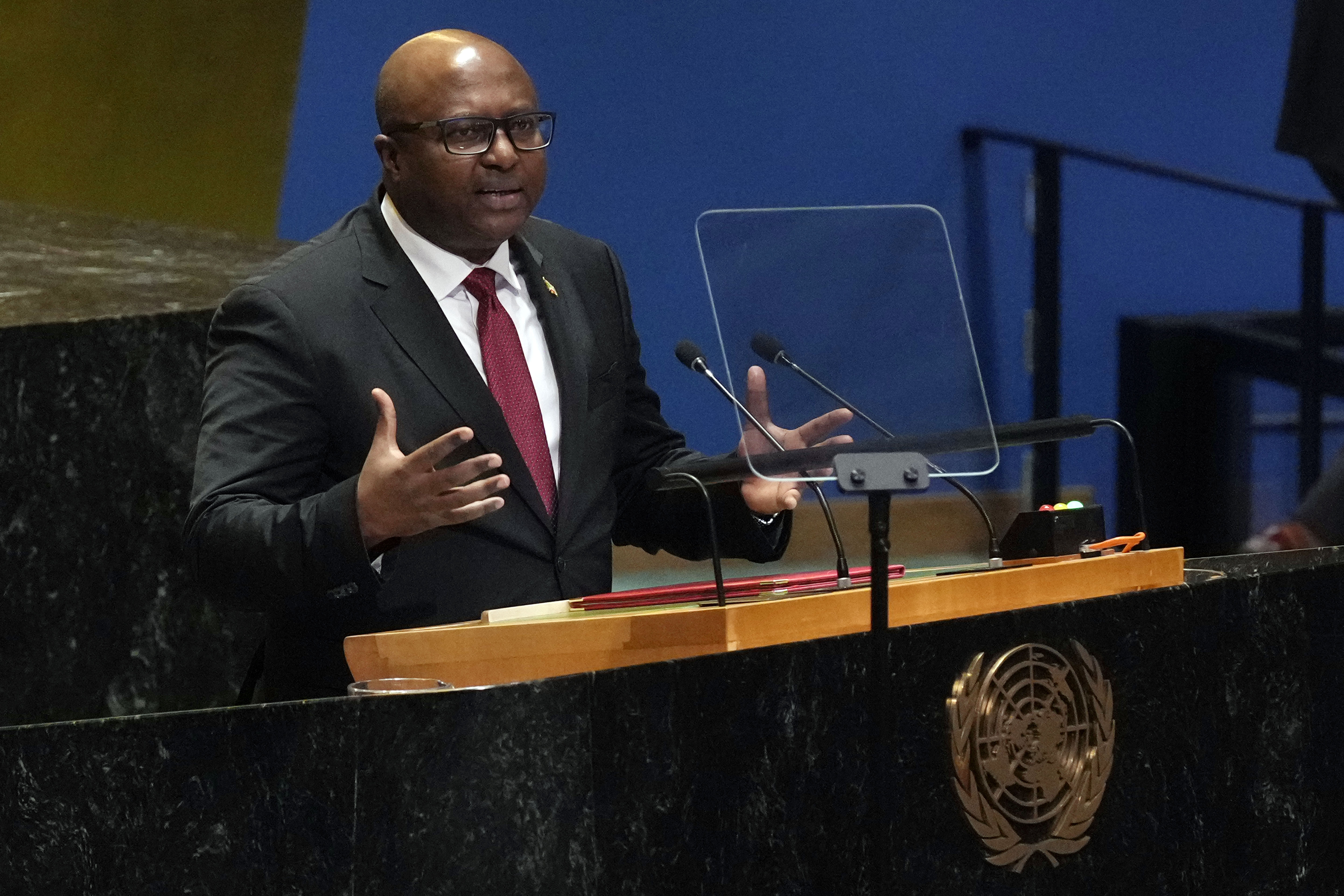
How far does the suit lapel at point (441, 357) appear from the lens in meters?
2.04

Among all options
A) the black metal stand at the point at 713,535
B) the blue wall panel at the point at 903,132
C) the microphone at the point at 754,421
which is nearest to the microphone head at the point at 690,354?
the microphone at the point at 754,421

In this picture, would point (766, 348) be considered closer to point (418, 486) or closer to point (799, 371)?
point (799, 371)

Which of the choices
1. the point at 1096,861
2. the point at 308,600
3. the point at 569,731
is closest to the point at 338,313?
the point at 308,600

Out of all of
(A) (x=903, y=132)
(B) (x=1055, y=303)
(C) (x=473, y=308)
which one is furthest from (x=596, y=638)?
(B) (x=1055, y=303)

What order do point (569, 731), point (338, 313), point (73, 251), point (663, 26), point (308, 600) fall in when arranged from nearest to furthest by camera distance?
point (569, 731) → point (308, 600) → point (338, 313) → point (73, 251) → point (663, 26)

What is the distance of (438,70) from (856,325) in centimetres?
71

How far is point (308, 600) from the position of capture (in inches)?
75.6

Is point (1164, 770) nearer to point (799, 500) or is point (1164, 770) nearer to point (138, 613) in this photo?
point (799, 500)

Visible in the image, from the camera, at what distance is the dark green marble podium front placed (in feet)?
4.49

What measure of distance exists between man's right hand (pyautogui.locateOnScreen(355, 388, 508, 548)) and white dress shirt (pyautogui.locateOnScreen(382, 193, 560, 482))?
417 mm

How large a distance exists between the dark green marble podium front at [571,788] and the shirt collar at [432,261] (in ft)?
2.71

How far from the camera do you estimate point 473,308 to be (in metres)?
2.16

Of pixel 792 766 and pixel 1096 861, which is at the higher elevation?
pixel 792 766

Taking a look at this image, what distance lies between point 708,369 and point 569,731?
0.40 metres
